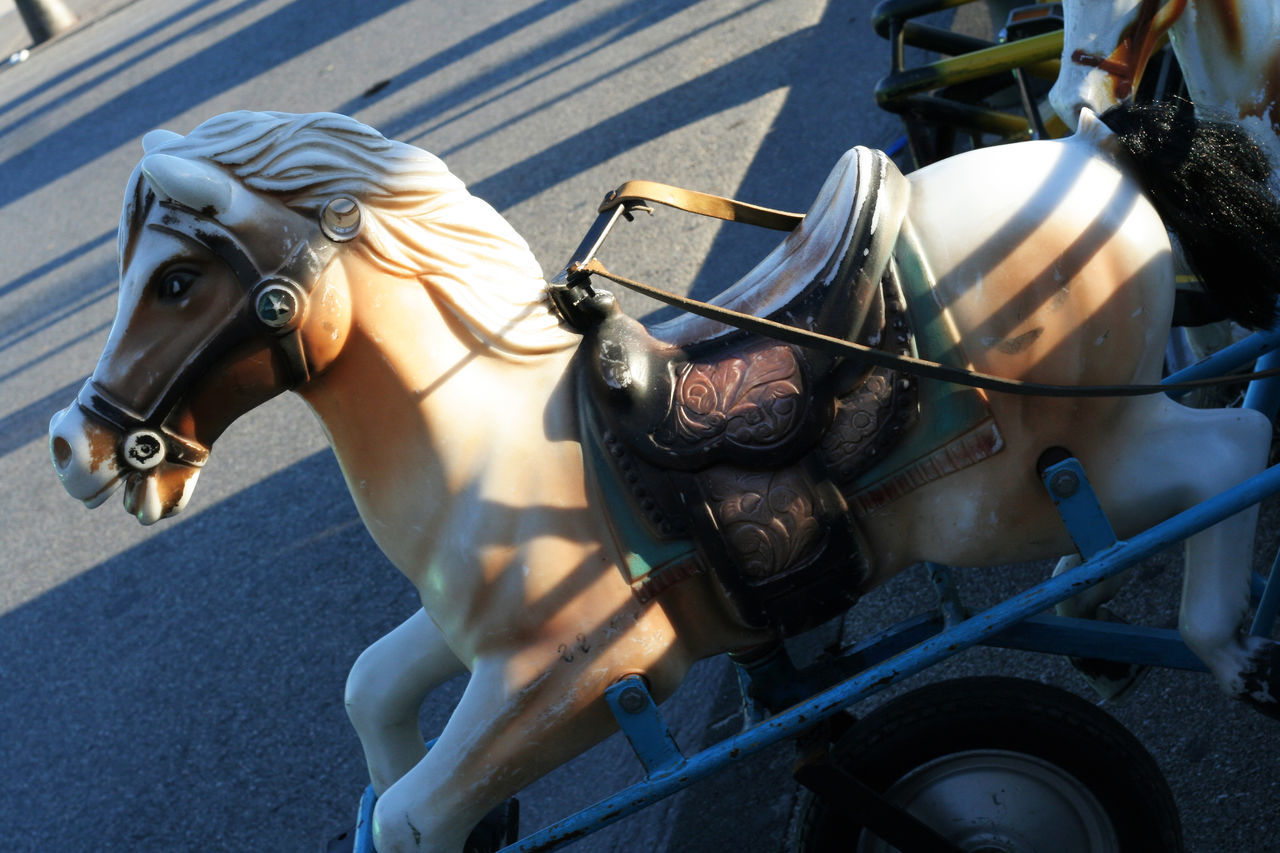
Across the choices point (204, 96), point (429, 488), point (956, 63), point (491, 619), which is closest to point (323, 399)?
point (429, 488)

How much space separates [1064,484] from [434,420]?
864mm

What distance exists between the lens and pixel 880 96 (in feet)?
10.5

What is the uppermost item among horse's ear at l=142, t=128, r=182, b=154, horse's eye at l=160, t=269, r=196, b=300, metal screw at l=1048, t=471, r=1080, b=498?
horse's ear at l=142, t=128, r=182, b=154

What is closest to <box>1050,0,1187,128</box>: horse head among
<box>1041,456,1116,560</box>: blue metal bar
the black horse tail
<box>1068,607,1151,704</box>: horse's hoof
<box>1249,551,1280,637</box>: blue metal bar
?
the black horse tail

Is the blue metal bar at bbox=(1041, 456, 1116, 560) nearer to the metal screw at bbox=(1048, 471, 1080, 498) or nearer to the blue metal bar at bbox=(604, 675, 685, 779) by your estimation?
the metal screw at bbox=(1048, 471, 1080, 498)

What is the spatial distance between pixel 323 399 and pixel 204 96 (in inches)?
270

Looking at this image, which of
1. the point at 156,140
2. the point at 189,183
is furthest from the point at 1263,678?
the point at 156,140

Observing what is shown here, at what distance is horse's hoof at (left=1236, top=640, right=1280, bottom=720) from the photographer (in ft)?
5.27

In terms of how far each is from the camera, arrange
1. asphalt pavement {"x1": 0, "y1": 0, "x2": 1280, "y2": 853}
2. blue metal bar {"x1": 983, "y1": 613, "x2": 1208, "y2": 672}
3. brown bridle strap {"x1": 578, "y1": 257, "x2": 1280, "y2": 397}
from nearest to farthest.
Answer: brown bridle strap {"x1": 578, "y1": 257, "x2": 1280, "y2": 397}
blue metal bar {"x1": 983, "y1": 613, "x2": 1208, "y2": 672}
asphalt pavement {"x1": 0, "y1": 0, "x2": 1280, "y2": 853}

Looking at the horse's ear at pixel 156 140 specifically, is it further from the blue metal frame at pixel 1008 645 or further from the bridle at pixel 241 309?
the blue metal frame at pixel 1008 645

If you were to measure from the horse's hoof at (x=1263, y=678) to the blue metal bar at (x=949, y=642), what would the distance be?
241mm

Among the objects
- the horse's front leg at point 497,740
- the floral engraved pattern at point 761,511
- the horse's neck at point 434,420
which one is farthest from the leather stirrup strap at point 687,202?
the horse's front leg at point 497,740

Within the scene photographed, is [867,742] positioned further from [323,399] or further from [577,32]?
[577,32]

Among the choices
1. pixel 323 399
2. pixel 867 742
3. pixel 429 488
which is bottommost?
pixel 867 742
